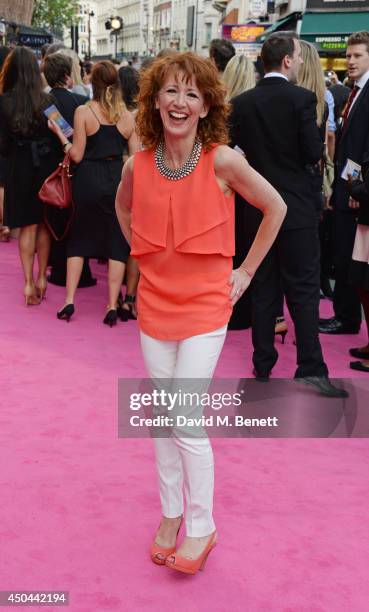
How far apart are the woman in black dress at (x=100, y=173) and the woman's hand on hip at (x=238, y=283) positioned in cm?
323

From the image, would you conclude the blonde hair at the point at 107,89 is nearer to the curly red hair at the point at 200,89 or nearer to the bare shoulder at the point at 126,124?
the bare shoulder at the point at 126,124

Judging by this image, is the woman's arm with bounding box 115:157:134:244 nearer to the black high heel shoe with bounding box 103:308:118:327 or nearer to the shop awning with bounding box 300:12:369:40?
the black high heel shoe with bounding box 103:308:118:327

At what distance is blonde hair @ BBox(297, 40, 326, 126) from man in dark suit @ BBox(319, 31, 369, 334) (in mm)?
466

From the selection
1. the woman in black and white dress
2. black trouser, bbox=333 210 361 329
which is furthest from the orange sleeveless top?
black trouser, bbox=333 210 361 329

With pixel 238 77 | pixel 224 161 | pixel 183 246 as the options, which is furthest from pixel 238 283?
pixel 238 77

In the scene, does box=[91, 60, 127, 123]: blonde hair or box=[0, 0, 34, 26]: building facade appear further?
box=[0, 0, 34, 26]: building facade

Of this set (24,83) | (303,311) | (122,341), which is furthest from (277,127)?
(24,83)

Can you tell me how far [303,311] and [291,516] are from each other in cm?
155

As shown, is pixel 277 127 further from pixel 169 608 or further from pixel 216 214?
pixel 169 608

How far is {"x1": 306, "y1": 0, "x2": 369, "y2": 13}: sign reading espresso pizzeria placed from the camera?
2362cm

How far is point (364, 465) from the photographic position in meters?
3.78

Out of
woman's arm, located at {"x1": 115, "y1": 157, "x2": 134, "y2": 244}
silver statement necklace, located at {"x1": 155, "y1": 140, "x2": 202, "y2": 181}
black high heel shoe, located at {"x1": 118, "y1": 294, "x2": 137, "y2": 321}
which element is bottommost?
black high heel shoe, located at {"x1": 118, "y1": 294, "x2": 137, "y2": 321}

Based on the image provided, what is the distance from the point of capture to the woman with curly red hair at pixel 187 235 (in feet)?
8.38

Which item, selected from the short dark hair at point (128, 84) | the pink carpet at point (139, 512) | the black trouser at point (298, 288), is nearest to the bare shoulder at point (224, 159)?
the pink carpet at point (139, 512)
